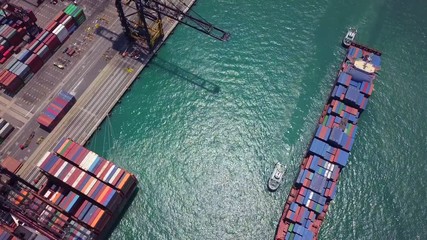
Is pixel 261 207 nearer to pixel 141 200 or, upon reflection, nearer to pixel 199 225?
pixel 199 225

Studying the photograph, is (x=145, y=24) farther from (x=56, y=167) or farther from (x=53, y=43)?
(x=56, y=167)

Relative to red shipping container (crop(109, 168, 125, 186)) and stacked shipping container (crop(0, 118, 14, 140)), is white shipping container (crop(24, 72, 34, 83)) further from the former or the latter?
red shipping container (crop(109, 168, 125, 186))

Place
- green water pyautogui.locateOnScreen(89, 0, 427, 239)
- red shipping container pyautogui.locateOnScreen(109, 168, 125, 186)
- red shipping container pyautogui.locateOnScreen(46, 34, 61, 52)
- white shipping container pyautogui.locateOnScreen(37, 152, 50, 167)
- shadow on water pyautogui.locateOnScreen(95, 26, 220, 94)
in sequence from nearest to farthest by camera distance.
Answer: red shipping container pyautogui.locateOnScreen(109, 168, 125, 186) < white shipping container pyautogui.locateOnScreen(37, 152, 50, 167) < green water pyautogui.locateOnScreen(89, 0, 427, 239) < red shipping container pyautogui.locateOnScreen(46, 34, 61, 52) < shadow on water pyautogui.locateOnScreen(95, 26, 220, 94)

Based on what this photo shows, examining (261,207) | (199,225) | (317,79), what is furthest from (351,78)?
(199,225)

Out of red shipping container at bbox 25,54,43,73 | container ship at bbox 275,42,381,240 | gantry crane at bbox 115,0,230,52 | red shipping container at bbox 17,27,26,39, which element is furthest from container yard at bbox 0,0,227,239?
container ship at bbox 275,42,381,240

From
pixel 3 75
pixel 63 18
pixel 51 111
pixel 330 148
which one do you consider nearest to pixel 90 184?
pixel 51 111

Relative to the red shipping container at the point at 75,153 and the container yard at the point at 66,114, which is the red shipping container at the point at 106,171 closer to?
the container yard at the point at 66,114
